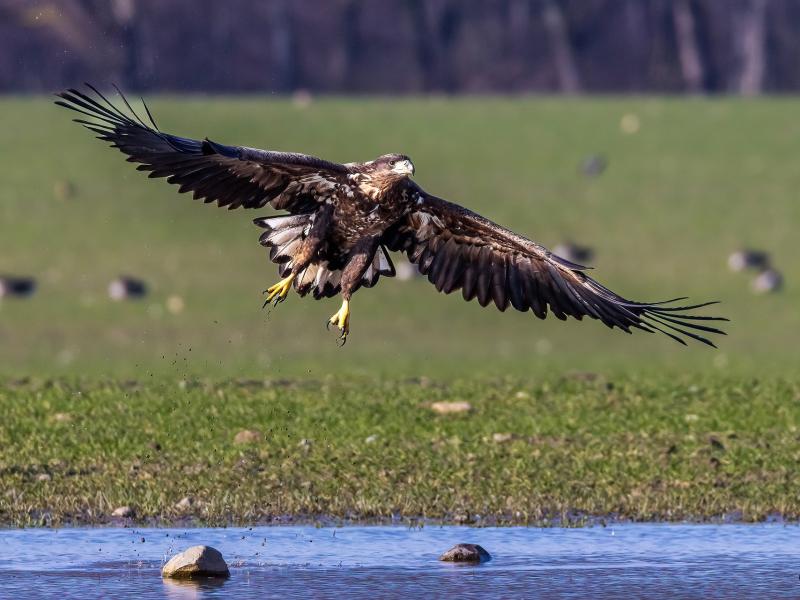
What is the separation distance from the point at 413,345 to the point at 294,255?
12.0 metres

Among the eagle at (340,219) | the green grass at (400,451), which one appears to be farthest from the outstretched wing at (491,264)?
the green grass at (400,451)

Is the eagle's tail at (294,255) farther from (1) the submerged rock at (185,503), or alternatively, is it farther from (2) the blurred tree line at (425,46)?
(2) the blurred tree line at (425,46)

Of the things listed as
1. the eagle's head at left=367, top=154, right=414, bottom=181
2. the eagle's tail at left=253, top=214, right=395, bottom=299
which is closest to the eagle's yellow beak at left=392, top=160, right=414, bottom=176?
the eagle's head at left=367, top=154, right=414, bottom=181

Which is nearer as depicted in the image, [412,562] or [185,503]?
[412,562]

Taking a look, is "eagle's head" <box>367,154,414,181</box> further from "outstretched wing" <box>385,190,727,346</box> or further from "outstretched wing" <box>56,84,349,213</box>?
"outstretched wing" <box>385,190,727,346</box>

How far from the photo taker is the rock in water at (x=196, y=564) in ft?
32.2

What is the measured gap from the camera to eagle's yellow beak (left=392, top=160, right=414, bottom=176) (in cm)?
1090

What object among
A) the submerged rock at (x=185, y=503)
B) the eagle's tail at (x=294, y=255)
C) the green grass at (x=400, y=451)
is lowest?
the submerged rock at (x=185, y=503)

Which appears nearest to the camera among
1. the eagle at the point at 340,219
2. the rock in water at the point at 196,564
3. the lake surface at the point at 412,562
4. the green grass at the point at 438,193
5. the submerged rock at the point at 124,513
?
the lake surface at the point at 412,562

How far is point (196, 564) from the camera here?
32.2 ft

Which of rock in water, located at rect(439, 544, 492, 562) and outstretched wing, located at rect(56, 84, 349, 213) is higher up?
outstretched wing, located at rect(56, 84, 349, 213)

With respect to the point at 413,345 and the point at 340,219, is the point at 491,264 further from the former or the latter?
the point at 413,345

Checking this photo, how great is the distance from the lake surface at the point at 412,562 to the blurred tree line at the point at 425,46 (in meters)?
39.9

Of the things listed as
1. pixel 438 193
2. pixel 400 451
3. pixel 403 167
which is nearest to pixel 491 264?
pixel 403 167
